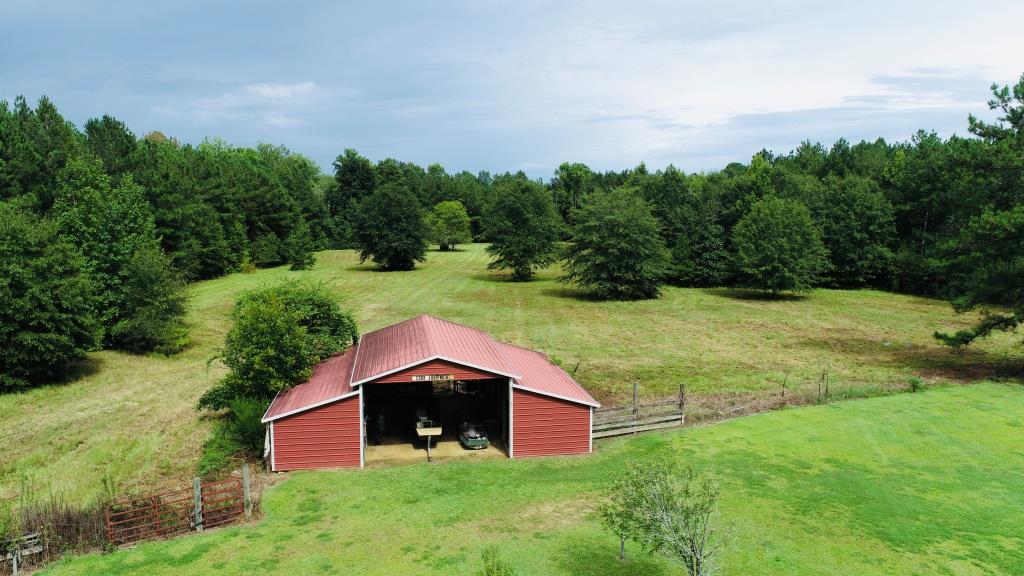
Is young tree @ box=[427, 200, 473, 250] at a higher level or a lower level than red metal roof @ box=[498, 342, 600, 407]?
higher

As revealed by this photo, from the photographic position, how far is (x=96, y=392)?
A: 29547 millimetres

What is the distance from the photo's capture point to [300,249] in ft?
245

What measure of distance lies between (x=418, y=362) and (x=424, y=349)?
3.25ft

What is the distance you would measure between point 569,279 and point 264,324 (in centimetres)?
4201

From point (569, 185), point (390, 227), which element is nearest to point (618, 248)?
point (390, 227)

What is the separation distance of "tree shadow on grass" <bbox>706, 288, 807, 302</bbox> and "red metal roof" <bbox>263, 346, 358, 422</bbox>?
44.3m

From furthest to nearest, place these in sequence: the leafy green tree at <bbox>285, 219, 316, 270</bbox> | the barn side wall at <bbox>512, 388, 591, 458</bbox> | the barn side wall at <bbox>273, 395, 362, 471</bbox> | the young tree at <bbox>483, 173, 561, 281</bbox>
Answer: the leafy green tree at <bbox>285, 219, 316, 270</bbox>
the young tree at <bbox>483, 173, 561, 281</bbox>
the barn side wall at <bbox>512, 388, 591, 458</bbox>
the barn side wall at <bbox>273, 395, 362, 471</bbox>

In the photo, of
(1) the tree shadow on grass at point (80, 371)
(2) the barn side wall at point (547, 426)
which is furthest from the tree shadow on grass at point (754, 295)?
(1) the tree shadow on grass at point (80, 371)

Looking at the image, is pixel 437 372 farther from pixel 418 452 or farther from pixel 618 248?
pixel 618 248

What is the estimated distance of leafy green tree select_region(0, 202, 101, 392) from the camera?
27844mm

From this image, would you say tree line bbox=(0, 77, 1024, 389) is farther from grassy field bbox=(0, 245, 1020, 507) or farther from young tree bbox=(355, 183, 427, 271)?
grassy field bbox=(0, 245, 1020, 507)

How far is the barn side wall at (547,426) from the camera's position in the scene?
68.9ft

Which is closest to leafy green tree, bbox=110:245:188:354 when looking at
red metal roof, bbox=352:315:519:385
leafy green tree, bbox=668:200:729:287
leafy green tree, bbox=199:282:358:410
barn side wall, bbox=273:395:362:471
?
leafy green tree, bbox=199:282:358:410

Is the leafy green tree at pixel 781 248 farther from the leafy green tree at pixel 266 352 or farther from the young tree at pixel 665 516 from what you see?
the young tree at pixel 665 516
